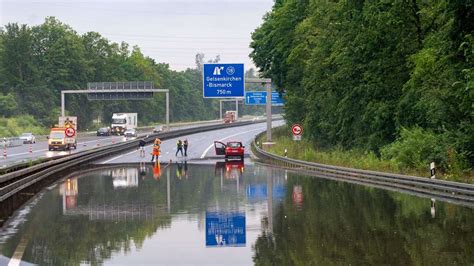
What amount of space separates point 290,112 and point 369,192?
1946 inches

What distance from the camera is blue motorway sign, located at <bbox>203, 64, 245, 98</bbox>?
2496 inches

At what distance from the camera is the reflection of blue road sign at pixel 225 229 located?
1597 centimetres

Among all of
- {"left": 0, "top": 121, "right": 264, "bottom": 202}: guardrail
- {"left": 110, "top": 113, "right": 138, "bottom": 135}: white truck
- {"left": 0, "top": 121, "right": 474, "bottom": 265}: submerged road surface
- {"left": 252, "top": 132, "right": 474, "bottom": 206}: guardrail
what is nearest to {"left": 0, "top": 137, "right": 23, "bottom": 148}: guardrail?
{"left": 0, "top": 121, "right": 264, "bottom": 202}: guardrail

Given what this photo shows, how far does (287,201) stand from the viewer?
25.2 metres

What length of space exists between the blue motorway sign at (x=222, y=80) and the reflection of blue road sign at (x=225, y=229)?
41977 mm

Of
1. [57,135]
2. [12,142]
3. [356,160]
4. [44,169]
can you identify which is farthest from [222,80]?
[12,142]

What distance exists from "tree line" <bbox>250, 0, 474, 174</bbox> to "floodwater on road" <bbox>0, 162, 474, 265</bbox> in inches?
249

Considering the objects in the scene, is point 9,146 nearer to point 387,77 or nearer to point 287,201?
point 387,77

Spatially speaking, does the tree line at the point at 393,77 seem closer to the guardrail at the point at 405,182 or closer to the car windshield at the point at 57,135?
the guardrail at the point at 405,182

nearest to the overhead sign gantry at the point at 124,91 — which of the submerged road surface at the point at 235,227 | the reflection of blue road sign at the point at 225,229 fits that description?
the submerged road surface at the point at 235,227

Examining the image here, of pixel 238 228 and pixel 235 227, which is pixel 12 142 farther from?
pixel 238 228

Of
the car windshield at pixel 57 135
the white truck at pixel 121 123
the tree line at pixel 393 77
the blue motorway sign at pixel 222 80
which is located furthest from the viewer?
the white truck at pixel 121 123

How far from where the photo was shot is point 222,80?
6369 centimetres

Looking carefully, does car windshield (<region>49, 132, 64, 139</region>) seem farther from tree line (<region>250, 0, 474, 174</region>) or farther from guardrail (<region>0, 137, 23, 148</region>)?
tree line (<region>250, 0, 474, 174</region>)
